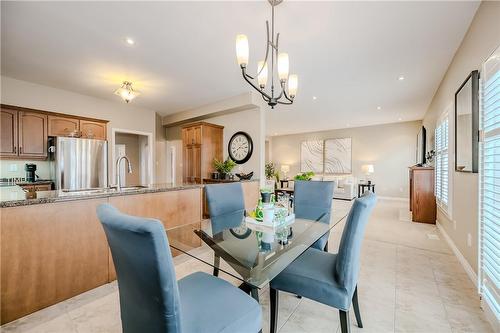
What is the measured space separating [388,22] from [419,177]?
3.44 meters

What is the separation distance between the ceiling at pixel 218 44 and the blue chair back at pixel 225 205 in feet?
5.62

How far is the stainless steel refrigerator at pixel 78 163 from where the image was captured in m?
3.78

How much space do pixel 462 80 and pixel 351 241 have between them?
2749 mm

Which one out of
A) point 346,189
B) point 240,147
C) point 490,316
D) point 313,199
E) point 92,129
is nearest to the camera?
point 490,316

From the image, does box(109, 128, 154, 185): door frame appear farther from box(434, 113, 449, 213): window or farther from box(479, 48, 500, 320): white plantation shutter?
box(434, 113, 449, 213): window

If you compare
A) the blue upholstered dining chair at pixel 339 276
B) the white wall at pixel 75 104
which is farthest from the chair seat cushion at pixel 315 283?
the white wall at pixel 75 104

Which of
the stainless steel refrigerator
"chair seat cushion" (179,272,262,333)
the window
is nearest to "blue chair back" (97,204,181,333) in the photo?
"chair seat cushion" (179,272,262,333)

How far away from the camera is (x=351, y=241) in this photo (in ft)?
3.99

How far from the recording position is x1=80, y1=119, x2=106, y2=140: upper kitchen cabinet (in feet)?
14.0

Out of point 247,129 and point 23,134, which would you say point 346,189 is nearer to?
point 247,129

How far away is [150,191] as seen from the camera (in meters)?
2.43

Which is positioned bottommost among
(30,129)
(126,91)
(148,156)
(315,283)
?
(315,283)

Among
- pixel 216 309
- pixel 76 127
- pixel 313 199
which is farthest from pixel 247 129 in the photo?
pixel 216 309

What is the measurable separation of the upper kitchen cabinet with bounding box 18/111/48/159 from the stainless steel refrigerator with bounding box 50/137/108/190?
178mm
